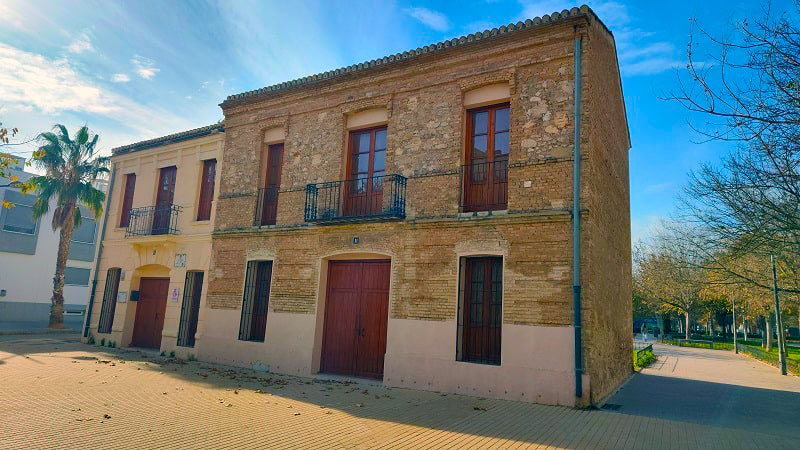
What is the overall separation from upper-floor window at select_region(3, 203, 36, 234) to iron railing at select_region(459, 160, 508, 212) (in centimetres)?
2767

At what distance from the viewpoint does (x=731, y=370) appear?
1778 cm

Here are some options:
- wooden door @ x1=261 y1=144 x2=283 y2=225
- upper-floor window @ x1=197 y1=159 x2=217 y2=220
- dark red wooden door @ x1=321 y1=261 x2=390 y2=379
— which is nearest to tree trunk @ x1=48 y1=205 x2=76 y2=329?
upper-floor window @ x1=197 y1=159 x2=217 y2=220

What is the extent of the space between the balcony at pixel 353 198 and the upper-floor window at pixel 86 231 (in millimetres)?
25130

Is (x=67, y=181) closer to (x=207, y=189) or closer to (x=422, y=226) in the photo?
(x=207, y=189)

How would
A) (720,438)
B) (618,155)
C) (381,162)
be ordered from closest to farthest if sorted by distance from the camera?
(720,438) < (381,162) < (618,155)

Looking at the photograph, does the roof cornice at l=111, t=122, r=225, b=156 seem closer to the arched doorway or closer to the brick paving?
the arched doorway

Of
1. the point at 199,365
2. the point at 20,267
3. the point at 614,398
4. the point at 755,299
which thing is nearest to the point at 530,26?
the point at 614,398

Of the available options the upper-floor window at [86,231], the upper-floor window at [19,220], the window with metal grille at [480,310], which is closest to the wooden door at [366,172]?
the window with metal grille at [480,310]

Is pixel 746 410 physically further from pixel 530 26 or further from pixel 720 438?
pixel 530 26

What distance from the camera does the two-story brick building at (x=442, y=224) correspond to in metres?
9.40

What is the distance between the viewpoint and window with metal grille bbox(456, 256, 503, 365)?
32.4 feet

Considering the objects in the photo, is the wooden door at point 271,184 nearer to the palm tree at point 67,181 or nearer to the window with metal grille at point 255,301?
the window with metal grille at point 255,301

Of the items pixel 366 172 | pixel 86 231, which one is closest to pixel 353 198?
pixel 366 172

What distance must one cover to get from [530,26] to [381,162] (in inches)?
184
